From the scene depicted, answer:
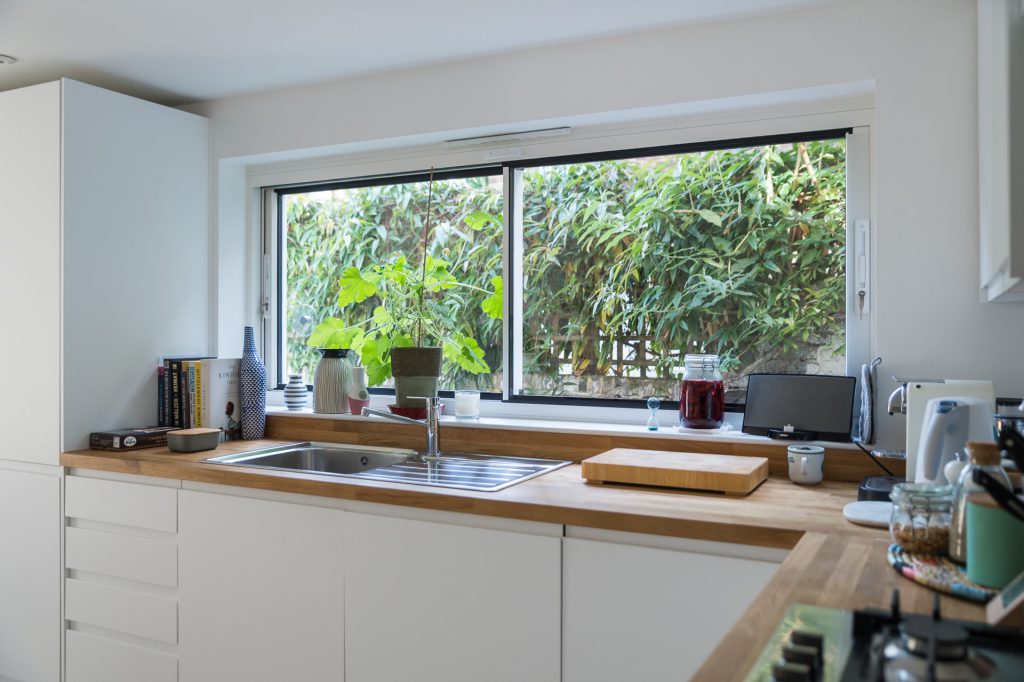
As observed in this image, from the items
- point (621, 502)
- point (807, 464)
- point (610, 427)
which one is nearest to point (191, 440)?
point (610, 427)

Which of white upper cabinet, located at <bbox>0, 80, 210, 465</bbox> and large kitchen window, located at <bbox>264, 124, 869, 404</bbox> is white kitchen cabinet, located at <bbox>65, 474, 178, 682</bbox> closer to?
white upper cabinet, located at <bbox>0, 80, 210, 465</bbox>

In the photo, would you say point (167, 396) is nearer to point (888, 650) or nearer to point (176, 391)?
point (176, 391)

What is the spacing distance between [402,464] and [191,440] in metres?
0.77

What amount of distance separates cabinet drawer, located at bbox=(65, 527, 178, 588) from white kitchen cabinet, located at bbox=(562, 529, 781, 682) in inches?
54.2

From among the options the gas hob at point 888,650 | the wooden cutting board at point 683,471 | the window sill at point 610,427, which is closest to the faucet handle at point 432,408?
the window sill at point 610,427

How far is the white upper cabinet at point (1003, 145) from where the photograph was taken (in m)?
1.42

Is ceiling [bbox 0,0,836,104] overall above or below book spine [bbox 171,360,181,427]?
above

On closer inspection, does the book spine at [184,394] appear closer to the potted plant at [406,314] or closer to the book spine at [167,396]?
the book spine at [167,396]

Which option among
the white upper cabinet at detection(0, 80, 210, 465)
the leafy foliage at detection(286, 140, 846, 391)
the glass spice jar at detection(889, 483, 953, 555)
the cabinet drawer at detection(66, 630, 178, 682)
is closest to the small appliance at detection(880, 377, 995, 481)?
the glass spice jar at detection(889, 483, 953, 555)

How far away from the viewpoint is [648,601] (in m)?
1.83

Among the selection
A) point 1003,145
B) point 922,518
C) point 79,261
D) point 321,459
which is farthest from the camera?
point 321,459

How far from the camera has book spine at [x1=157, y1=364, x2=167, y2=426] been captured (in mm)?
3115

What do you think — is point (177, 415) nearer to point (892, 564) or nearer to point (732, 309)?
point (732, 309)

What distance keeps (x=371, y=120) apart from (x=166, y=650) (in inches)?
76.7
